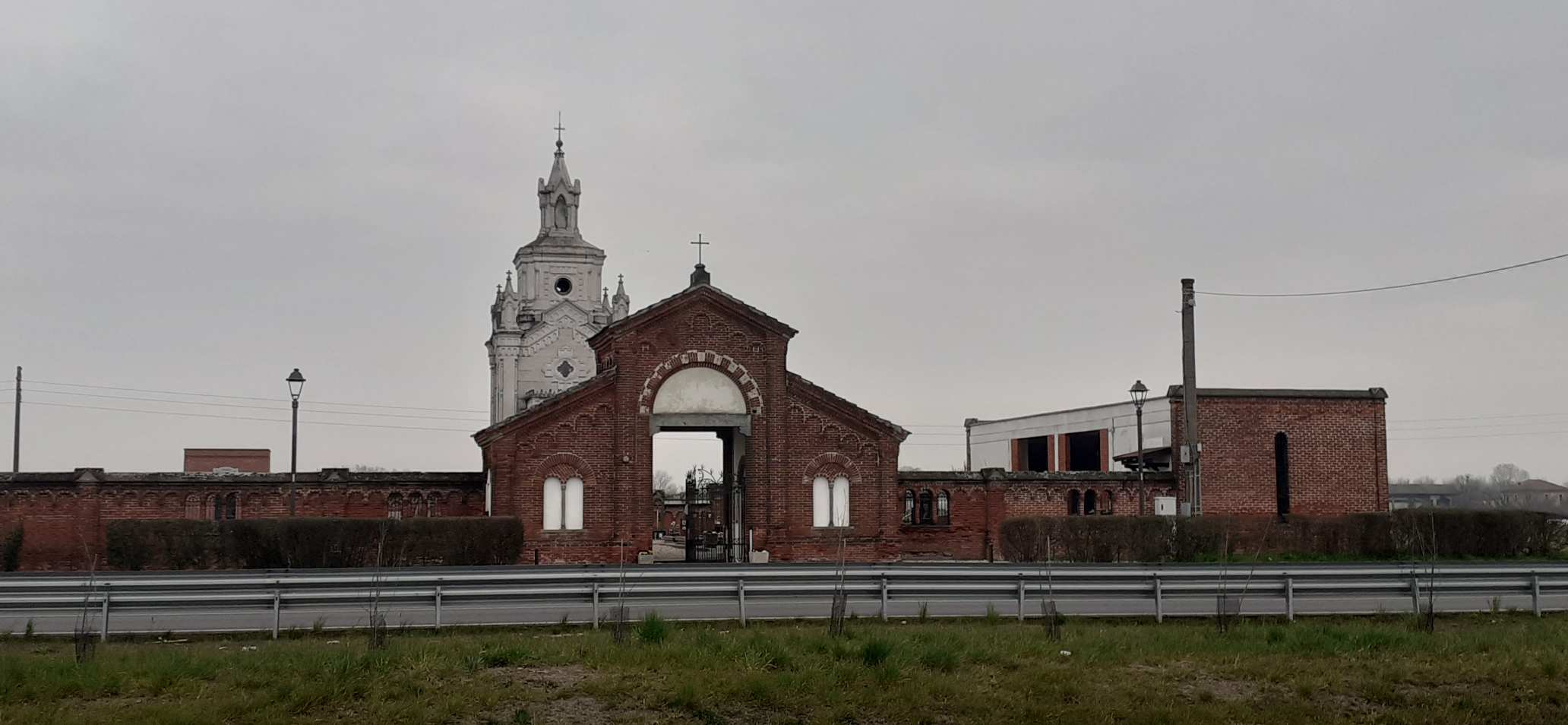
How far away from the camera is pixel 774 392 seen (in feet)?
123

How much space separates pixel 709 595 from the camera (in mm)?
20781

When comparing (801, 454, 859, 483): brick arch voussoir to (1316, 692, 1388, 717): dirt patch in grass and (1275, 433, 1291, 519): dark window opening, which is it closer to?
(1275, 433, 1291, 519): dark window opening

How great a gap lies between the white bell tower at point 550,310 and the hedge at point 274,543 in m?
60.4

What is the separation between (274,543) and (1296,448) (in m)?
28.1

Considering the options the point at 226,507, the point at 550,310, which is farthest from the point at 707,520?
the point at 550,310

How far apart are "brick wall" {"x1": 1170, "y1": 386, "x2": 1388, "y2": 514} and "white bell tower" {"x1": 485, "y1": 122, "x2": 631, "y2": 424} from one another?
183ft

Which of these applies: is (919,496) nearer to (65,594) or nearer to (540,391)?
(65,594)

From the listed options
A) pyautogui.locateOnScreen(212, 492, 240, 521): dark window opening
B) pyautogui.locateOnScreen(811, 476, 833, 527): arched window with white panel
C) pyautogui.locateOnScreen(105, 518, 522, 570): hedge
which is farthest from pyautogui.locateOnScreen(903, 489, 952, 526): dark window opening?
pyautogui.locateOnScreen(212, 492, 240, 521): dark window opening

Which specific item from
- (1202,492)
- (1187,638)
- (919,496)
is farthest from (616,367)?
(1187,638)

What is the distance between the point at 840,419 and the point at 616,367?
5909mm

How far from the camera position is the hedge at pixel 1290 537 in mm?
34531

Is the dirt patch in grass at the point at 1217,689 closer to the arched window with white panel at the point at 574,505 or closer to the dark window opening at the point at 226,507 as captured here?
the arched window with white panel at the point at 574,505

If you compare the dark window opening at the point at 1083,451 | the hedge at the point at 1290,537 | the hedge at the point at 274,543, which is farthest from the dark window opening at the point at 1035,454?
the hedge at the point at 274,543

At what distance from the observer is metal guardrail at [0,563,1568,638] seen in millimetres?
19547
